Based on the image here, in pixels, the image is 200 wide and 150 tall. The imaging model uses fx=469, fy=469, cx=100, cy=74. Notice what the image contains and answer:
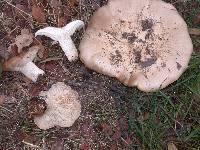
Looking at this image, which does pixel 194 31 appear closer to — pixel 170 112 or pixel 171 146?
pixel 170 112

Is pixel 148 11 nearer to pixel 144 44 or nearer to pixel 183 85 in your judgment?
pixel 144 44

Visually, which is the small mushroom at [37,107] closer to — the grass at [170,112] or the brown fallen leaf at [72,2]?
the grass at [170,112]

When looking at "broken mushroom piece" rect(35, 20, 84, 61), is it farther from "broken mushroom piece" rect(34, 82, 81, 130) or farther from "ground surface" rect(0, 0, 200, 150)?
"broken mushroom piece" rect(34, 82, 81, 130)

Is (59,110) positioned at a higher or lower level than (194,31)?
lower

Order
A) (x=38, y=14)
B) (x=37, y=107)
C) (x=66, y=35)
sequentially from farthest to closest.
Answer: (x=38, y=14) → (x=66, y=35) → (x=37, y=107)

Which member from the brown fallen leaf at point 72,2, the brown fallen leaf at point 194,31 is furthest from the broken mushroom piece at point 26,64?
the brown fallen leaf at point 194,31

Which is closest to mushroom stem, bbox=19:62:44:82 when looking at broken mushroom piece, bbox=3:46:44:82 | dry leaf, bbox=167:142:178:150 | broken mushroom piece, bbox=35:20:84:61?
broken mushroom piece, bbox=3:46:44:82

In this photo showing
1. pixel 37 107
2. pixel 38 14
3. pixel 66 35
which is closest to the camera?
pixel 37 107

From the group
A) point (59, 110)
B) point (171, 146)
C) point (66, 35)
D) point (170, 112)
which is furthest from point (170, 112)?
point (66, 35)
